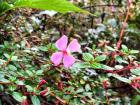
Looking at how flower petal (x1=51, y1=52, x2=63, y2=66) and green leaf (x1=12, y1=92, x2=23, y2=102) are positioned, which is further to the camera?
flower petal (x1=51, y1=52, x2=63, y2=66)

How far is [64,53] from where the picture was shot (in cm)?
121

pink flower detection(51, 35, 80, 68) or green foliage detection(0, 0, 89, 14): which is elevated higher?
green foliage detection(0, 0, 89, 14)

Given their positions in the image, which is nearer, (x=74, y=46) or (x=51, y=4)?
(x=74, y=46)

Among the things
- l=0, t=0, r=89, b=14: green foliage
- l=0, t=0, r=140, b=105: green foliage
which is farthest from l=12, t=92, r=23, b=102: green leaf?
l=0, t=0, r=89, b=14: green foliage

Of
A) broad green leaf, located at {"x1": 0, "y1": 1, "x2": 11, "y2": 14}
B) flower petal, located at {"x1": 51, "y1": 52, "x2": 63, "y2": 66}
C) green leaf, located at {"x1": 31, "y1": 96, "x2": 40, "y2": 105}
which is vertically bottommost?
green leaf, located at {"x1": 31, "y1": 96, "x2": 40, "y2": 105}

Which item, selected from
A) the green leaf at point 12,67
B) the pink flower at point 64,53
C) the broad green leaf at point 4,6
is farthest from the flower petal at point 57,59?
the broad green leaf at point 4,6

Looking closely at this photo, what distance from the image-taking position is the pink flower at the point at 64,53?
3.85 feet

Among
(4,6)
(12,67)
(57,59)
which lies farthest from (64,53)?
(4,6)

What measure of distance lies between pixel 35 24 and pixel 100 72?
481 mm

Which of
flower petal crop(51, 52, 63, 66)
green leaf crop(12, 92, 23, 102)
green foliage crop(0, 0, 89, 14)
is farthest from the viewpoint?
green foliage crop(0, 0, 89, 14)

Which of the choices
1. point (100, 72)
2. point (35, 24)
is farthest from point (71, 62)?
point (35, 24)

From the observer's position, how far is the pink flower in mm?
1174

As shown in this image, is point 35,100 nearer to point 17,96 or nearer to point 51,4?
point 17,96

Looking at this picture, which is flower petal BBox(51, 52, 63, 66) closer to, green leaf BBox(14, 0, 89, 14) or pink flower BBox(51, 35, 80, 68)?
pink flower BBox(51, 35, 80, 68)
